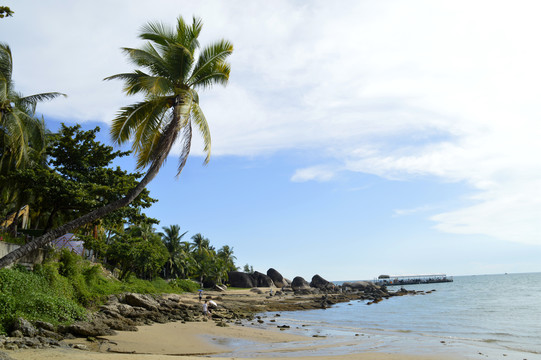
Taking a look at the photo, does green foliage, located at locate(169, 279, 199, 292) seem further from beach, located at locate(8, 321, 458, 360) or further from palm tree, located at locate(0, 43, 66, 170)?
palm tree, located at locate(0, 43, 66, 170)

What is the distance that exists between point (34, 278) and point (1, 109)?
25.9ft

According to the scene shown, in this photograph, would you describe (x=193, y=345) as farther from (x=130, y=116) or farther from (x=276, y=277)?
(x=276, y=277)

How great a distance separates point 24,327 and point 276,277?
71.1 meters

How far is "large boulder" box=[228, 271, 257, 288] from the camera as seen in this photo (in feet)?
233

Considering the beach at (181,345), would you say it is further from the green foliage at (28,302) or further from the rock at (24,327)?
the green foliage at (28,302)

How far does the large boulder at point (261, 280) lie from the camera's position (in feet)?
240

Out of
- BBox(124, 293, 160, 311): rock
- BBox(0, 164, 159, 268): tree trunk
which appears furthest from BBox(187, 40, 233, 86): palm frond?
Answer: BBox(124, 293, 160, 311): rock

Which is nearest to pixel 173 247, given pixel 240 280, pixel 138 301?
pixel 240 280

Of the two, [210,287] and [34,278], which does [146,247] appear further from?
[210,287]

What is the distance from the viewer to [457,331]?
23734 millimetres

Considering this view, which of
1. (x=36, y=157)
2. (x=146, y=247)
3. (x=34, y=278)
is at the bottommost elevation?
(x=34, y=278)

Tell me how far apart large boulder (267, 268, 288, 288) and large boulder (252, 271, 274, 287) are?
5199mm

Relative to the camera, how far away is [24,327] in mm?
11773

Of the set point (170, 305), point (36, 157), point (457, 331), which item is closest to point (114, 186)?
point (36, 157)
